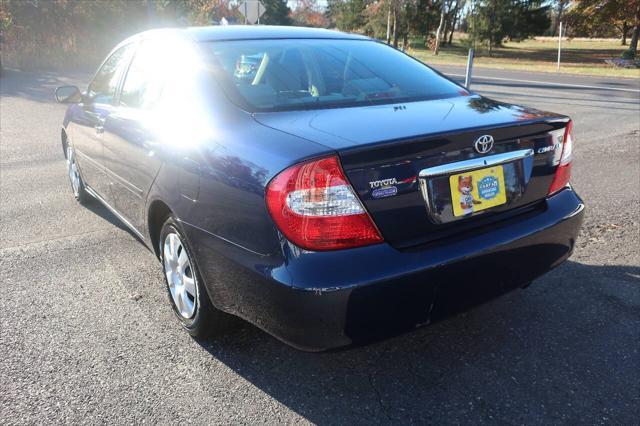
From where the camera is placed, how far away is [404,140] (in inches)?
84.5

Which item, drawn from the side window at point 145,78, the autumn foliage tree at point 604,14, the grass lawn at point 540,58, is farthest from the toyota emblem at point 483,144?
the autumn foliage tree at point 604,14

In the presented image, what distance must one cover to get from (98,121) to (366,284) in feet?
9.04

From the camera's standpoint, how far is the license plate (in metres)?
2.26

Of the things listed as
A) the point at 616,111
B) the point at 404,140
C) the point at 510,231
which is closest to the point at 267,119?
the point at 404,140

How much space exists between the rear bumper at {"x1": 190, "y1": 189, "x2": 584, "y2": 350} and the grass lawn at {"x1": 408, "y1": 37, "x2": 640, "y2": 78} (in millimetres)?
23309

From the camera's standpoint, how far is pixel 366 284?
2.02 meters

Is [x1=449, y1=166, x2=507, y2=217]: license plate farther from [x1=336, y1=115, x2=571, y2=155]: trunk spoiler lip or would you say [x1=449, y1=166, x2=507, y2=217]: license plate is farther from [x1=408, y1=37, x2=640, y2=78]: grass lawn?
[x1=408, y1=37, x2=640, y2=78]: grass lawn

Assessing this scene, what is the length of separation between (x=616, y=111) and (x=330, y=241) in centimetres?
1150

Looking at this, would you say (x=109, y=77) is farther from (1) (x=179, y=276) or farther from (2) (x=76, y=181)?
(1) (x=179, y=276)

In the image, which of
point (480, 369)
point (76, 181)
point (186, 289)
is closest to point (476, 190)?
point (480, 369)

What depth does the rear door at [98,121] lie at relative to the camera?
12.7ft

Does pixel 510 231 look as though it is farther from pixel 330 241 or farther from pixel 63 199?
pixel 63 199

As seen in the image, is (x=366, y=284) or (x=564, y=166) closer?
(x=366, y=284)

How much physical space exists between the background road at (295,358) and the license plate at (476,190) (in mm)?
839
